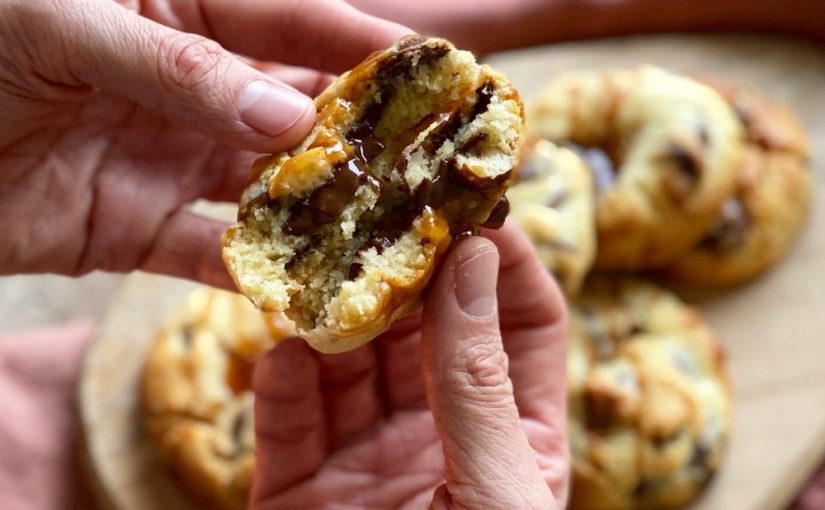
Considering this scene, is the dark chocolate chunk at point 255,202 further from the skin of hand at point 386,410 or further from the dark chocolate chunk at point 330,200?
the skin of hand at point 386,410

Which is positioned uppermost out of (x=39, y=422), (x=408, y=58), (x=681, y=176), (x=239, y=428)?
(x=408, y=58)

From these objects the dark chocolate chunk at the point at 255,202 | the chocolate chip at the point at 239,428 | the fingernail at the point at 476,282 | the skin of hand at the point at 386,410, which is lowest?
the chocolate chip at the point at 239,428

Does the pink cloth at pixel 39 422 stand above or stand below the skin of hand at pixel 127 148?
below

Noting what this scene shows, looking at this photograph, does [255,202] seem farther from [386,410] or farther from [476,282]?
[386,410]

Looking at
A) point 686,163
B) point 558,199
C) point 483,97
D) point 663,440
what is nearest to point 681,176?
point 686,163

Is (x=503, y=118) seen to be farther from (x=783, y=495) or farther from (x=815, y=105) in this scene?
(x=815, y=105)

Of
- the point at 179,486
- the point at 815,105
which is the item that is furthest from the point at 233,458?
the point at 815,105

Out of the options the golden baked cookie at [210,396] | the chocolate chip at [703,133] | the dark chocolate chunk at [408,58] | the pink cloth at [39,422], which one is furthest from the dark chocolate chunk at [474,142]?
the pink cloth at [39,422]

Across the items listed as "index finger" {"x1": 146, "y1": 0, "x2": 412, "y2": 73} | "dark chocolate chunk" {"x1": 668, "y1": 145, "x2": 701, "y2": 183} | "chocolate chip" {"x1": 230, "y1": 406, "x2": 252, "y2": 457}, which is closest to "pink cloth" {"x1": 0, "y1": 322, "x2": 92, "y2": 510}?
"chocolate chip" {"x1": 230, "y1": 406, "x2": 252, "y2": 457}
